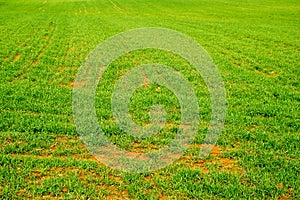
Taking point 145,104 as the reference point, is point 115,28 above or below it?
above

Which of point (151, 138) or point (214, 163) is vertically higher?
point (151, 138)

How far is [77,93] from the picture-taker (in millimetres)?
10086

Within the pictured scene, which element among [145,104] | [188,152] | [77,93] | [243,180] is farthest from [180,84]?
[243,180]

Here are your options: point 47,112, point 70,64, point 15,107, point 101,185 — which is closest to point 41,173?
point 101,185

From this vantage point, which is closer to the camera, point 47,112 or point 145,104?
point 47,112

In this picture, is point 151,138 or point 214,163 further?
point 151,138

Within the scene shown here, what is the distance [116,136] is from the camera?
7414 millimetres

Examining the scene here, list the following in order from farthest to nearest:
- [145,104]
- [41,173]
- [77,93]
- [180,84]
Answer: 1. [180,84]
2. [77,93]
3. [145,104]
4. [41,173]

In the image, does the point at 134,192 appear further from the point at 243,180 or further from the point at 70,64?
the point at 70,64

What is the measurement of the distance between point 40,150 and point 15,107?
9.01 ft

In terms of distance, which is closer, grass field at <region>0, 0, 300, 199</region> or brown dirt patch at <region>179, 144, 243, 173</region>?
grass field at <region>0, 0, 300, 199</region>

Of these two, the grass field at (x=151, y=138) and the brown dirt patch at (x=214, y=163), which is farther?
the brown dirt patch at (x=214, y=163)

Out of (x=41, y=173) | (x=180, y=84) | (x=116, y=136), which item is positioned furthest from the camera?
(x=180, y=84)

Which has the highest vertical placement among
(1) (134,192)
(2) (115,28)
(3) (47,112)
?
(2) (115,28)
